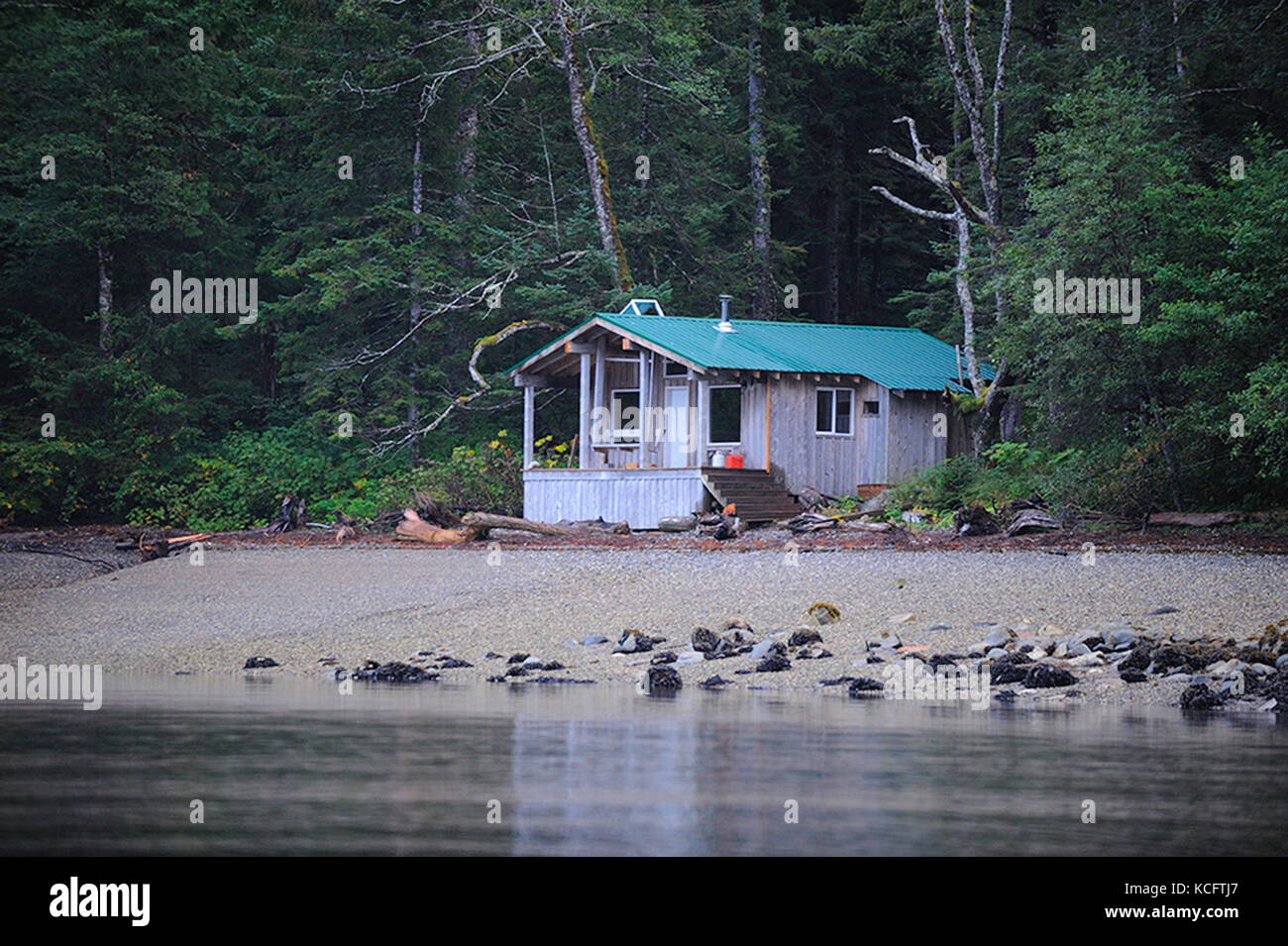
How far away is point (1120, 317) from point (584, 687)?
14396 millimetres

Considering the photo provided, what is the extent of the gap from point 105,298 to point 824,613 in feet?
86.9

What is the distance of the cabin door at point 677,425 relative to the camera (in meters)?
31.6

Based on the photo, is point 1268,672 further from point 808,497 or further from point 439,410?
point 439,410

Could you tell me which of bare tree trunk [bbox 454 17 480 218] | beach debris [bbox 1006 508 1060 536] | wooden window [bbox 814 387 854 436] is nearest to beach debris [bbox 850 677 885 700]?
beach debris [bbox 1006 508 1060 536]

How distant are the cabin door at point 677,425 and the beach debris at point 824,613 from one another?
14.3 m

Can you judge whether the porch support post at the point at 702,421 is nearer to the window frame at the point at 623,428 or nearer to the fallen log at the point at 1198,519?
the window frame at the point at 623,428

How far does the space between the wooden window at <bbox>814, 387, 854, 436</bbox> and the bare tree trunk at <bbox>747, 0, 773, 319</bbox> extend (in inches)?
396

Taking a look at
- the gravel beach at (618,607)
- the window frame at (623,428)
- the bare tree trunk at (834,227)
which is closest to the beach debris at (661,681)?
the gravel beach at (618,607)

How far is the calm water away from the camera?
6457 millimetres

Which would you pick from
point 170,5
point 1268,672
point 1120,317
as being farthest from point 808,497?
point 170,5

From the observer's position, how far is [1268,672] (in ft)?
42.5

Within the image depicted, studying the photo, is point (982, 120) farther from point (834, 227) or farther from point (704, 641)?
point (704, 641)

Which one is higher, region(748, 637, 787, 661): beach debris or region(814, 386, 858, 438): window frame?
region(814, 386, 858, 438): window frame

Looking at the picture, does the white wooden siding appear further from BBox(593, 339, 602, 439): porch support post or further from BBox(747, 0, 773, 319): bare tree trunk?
BBox(747, 0, 773, 319): bare tree trunk
